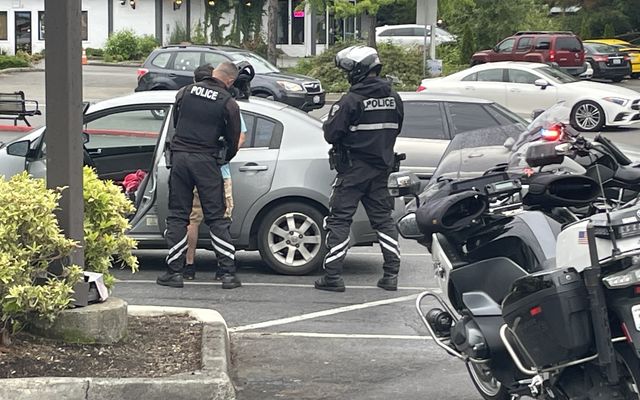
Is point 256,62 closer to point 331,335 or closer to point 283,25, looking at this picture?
point 331,335

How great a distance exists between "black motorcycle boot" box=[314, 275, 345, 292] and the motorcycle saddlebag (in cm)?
423

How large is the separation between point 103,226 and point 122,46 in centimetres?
4366

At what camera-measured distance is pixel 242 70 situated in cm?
934

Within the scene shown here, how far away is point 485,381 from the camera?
5480mm

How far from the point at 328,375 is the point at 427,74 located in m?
25.4

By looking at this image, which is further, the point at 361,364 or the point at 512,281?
the point at 361,364

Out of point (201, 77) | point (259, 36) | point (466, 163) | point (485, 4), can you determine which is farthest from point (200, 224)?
point (259, 36)

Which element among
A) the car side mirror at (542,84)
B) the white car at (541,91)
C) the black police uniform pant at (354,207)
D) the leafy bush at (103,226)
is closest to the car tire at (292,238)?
the black police uniform pant at (354,207)

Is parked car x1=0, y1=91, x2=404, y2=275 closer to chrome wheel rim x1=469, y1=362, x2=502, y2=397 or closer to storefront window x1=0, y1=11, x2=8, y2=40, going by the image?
chrome wheel rim x1=469, y1=362, x2=502, y2=397

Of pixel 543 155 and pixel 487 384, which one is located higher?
pixel 543 155

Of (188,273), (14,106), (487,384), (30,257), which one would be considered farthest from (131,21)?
(487,384)

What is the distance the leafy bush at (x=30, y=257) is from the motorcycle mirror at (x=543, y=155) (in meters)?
2.61

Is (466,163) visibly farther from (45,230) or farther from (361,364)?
(45,230)

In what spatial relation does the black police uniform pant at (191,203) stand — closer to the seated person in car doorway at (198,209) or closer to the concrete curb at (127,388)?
the seated person in car doorway at (198,209)
